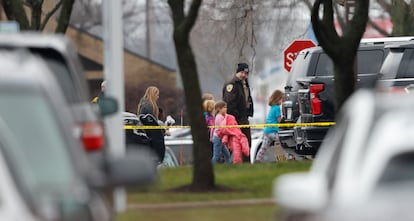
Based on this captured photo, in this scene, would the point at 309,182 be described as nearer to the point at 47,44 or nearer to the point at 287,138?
the point at 47,44

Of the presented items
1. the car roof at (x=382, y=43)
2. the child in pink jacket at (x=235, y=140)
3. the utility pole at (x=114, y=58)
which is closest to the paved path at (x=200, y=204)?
the utility pole at (x=114, y=58)

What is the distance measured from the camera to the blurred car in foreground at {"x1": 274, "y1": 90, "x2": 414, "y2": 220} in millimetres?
6902

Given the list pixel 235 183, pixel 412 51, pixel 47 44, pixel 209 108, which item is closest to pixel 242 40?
pixel 209 108

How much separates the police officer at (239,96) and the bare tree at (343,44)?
578 cm

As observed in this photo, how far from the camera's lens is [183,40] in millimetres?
16266

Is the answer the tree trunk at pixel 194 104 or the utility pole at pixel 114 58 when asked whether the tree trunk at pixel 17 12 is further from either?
the utility pole at pixel 114 58

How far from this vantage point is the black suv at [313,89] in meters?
22.6

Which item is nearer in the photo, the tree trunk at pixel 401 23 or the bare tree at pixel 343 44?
the bare tree at pixel 343 44

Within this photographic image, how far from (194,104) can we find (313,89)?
6.82 metres

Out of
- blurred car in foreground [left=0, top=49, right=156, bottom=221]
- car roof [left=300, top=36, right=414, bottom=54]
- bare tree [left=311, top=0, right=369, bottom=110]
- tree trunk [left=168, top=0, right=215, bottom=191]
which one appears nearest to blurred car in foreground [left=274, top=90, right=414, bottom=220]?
blurred car in foreground [left=0, top=49, right=156, bottom=221]

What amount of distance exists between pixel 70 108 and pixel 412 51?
14125 mm

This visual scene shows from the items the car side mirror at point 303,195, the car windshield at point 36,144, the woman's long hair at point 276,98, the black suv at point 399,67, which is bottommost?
the woman's long hair at point 276,98

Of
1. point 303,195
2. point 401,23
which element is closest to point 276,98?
point 401,23

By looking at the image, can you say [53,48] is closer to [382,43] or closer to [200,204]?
[200,204]
